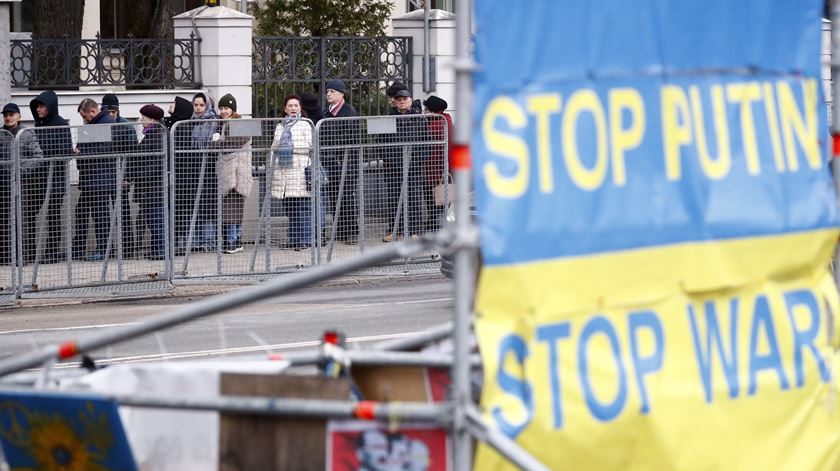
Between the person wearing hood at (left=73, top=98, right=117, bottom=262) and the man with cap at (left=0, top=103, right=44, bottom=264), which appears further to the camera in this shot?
the person wearing hood at (left=73, top=98, right=117, bottom=262)

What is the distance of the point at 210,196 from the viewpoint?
48.2 ft

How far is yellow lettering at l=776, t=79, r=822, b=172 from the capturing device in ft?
16.9

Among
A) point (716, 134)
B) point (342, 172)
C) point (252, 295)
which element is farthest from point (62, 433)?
point (342, 172)

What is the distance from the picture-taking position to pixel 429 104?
17469mm

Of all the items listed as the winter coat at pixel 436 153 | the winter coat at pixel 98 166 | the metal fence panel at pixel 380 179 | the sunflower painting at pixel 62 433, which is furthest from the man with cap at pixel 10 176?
the sunflower painting at pixel 62 433

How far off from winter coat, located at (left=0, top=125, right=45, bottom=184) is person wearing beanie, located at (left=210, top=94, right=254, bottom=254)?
1.64m

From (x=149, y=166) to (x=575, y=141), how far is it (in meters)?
10.5

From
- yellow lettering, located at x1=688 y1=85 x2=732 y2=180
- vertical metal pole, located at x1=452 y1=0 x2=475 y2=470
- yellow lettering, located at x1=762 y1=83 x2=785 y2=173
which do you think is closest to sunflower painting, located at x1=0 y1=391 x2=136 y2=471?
vertical metal pole, located at x1=452 y1=0 x2=475 y2=470

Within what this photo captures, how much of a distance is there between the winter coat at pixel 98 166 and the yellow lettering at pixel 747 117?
32.6ft

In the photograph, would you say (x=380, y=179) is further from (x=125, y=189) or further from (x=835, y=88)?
(x=835, y=88)

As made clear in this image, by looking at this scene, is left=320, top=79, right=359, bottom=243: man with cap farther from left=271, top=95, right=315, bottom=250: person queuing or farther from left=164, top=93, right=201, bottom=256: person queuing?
left=164, top=93, right=201, bottom=256: person queuing

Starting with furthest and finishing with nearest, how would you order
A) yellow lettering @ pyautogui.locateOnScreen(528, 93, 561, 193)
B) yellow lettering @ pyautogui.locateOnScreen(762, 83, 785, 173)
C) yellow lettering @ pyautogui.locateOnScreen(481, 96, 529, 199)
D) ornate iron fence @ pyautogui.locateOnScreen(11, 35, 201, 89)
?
ornate iron fence @ pyautogui.locateOnScreen(11, 35, 201, 89) → yellow lettering @ pyautogui.locateOnScreen(762, 83, 785, 173) → yellow lettering @ pyautogui.locateOnScreen(528, 93, 561, 193) → yellow lettering @ pyautogui.locateOnScreen(481, 96, 529, 199)

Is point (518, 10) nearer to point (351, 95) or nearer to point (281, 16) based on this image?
point (351, 95)

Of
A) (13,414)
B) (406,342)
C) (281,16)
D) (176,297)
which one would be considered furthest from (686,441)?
(281,16)
